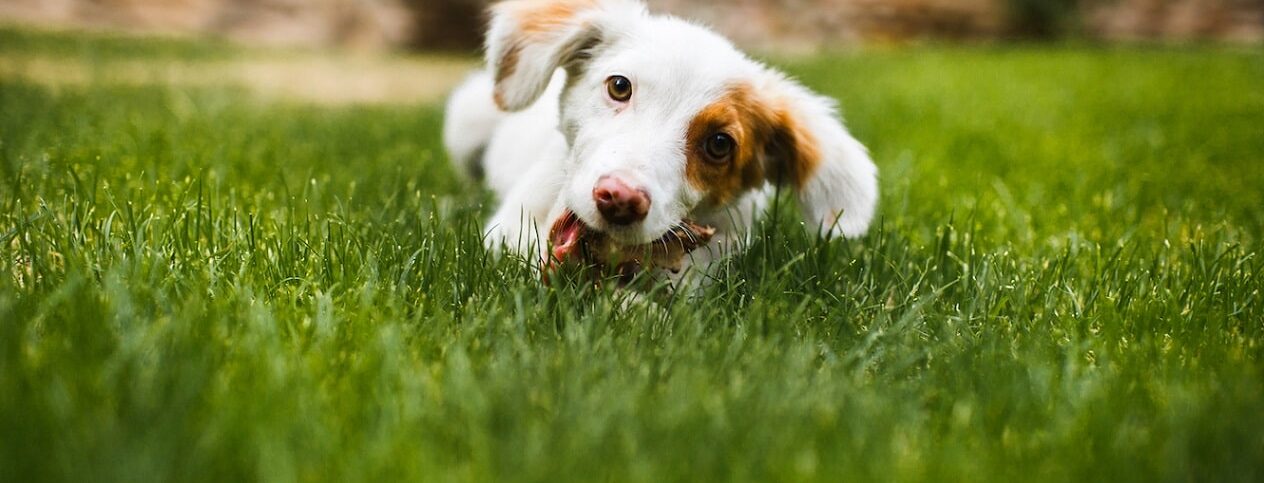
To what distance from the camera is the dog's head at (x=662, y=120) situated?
6.28ft

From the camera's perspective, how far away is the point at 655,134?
1.97m

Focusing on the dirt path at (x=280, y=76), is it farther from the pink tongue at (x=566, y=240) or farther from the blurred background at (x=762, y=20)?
the pink tongue at (x=566, y=240)

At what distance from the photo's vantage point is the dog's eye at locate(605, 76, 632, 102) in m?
2.07

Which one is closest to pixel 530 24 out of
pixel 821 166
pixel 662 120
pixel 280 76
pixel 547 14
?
pixel 547 14

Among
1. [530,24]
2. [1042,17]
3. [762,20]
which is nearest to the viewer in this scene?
[530,24]

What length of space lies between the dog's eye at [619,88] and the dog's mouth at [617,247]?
0.28 meters

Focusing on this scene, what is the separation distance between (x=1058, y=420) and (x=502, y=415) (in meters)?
0.84

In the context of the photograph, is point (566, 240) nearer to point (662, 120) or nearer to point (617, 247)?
point (617, 247)

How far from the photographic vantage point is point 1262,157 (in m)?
4.03

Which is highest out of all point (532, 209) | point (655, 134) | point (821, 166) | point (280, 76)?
point (655, 134)

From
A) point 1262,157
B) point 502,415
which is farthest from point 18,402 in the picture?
point 1262,157

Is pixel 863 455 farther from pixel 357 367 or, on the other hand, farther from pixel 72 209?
pixel 72 209

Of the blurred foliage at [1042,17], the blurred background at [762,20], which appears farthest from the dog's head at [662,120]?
the blurred foliage at [1042,17]

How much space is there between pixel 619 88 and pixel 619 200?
1.28 ft
